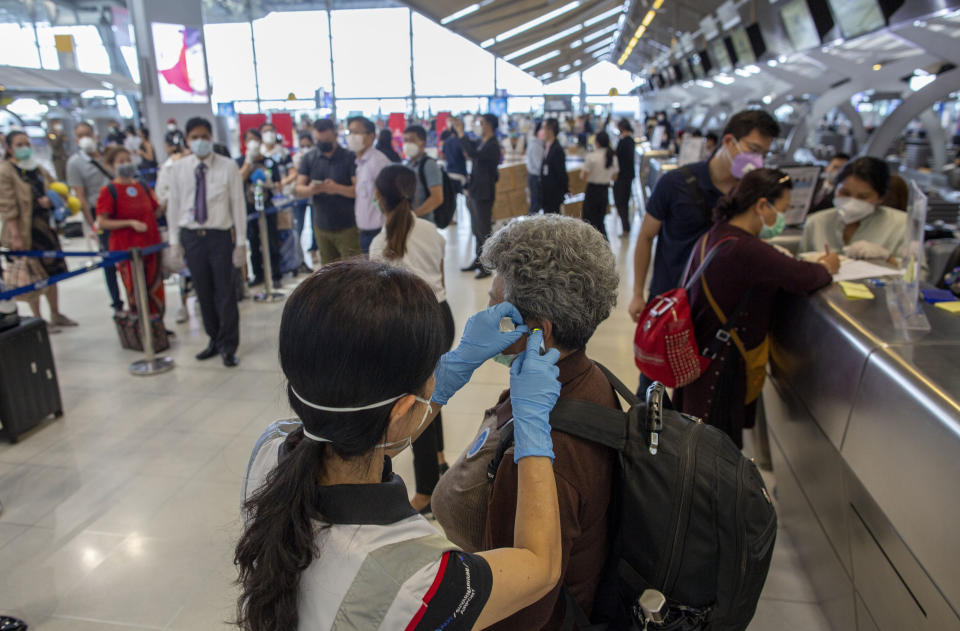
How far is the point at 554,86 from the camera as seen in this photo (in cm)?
4072

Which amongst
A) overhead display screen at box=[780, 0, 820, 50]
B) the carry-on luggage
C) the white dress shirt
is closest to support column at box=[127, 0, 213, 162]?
the carry-on luggage

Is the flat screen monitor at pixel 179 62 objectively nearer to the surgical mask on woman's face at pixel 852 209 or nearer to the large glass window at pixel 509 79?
the surgical mask on woman's face at pixel 852 209

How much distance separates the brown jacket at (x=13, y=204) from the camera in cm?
531

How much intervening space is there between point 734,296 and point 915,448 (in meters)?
1.07

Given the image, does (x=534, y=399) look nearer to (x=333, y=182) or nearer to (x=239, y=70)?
(x=333, y=182)

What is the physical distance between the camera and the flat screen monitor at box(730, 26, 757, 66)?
28.2 feet

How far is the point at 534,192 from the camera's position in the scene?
862cm

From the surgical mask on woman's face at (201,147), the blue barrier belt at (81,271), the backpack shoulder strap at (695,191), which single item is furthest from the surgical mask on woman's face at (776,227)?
the blue barrier belt at (81,271)

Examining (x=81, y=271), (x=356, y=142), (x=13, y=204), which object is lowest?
(x=81, y=271)

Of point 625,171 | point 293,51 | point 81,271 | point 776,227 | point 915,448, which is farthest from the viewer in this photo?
point 293,51

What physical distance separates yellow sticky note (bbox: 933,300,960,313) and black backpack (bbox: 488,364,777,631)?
5.33ft

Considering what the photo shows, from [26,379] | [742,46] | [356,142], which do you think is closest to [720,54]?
[742,46]

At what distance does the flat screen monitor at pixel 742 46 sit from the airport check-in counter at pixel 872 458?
23.7 ft

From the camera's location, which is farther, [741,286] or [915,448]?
[741,286]
